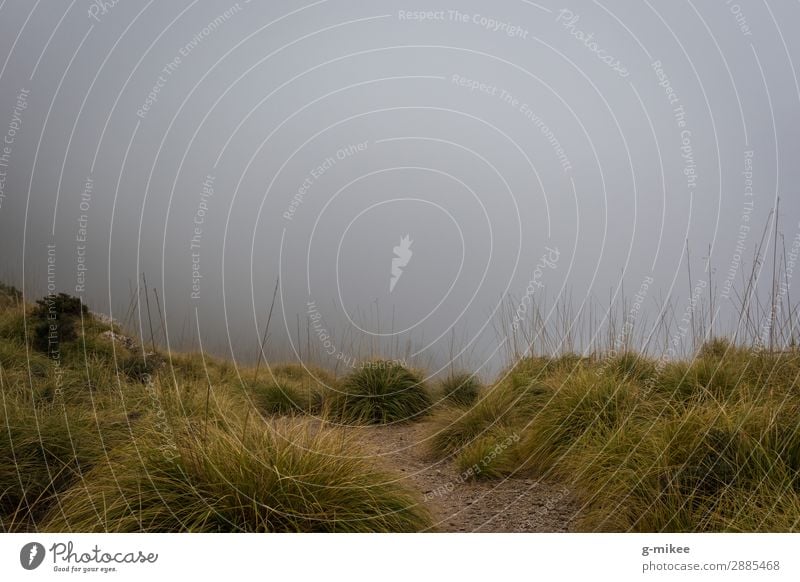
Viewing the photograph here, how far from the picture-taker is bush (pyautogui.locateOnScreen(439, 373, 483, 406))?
708 centimetres

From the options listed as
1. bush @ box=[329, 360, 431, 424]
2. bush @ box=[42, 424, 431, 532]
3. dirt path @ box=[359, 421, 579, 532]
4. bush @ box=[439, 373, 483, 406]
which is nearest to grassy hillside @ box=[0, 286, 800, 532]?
bush @ box=[42, 424, 431, 532]

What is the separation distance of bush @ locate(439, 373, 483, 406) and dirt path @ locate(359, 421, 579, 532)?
1.84m

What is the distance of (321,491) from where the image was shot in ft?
10.0

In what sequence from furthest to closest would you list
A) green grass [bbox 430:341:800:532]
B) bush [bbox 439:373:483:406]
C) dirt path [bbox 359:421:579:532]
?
bush [bbox 439:373:483:406] → dirt path [bbox 359:421:579:532] → green grass [bbox 430:341:800:532]

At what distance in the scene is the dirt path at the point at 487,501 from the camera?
3547 millimetres

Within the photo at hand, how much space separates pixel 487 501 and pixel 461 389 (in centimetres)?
334

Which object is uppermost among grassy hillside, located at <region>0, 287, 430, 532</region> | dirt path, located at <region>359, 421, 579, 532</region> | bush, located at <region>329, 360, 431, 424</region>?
grassy hillside, located at <region>0, 287, 430, 532</region>

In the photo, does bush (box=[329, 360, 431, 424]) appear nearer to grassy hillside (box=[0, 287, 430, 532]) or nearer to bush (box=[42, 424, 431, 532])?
grassy hillside (box=[0, 287, 430, 532])

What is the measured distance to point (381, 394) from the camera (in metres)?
7.37

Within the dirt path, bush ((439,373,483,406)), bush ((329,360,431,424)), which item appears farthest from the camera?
bush ((329,360,431,424))
